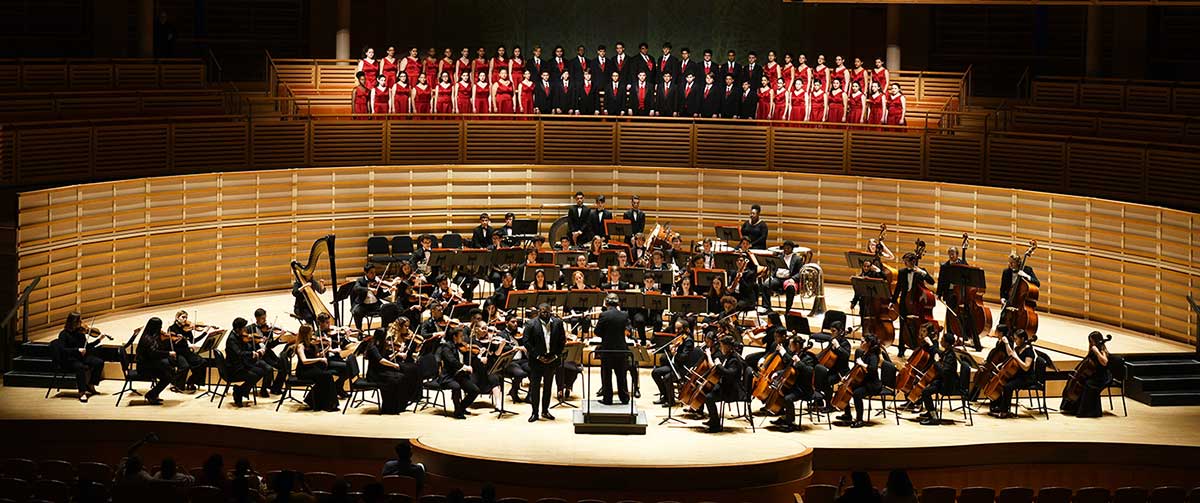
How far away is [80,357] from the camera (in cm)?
1769

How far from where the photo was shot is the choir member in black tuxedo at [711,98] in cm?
2502

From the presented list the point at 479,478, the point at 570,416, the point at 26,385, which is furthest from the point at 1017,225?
the point at 26,385

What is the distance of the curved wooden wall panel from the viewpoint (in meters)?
20.7

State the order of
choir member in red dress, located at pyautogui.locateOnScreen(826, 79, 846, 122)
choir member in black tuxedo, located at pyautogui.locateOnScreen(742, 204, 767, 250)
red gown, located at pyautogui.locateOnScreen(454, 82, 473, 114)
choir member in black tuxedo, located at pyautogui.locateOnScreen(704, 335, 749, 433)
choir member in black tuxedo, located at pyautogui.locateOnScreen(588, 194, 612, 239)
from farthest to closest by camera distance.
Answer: red gown, located at pyautogui.locateOnScreen(454, 82, 473, 114) → choir member in red dress, located at pyautogui.locateOnScreen(826, 79, 846, 122) → choir member in black tuxedo, located at pyautogui.locateOnScreen(588, 194, 612, 239) → choir member in black tuxedo, located at pyautogui.locateOnScreen(742, 204, 767, 250) → choir member in black tuxedo, located at pyautogui.locateOnScreen(704, 335, 749, 433)

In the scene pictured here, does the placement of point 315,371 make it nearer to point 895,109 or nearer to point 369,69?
point 369,69

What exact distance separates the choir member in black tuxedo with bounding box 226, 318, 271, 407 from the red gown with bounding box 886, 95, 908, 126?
1127cm

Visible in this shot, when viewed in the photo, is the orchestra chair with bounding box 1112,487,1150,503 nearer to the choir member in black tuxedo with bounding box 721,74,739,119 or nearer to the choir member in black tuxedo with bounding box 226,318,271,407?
the choir member in black tuxedo with bounding box 226,318,271,407

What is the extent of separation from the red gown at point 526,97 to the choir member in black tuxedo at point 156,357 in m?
8.99

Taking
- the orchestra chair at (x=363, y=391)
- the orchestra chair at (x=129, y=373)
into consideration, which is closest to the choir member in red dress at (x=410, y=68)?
the orchestra chair at (x=363, y=391)

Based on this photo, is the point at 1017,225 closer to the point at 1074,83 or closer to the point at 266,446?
the point at 1074,83

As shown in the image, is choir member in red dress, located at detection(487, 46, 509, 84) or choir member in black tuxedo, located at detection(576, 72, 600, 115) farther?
choir member in black tuxedo, located at detection(576, 72, 600, 115)

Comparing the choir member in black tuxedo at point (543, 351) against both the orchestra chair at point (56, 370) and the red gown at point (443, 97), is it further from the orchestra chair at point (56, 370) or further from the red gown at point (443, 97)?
the red gown at point (443, 97)

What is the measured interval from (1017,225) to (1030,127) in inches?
83.9

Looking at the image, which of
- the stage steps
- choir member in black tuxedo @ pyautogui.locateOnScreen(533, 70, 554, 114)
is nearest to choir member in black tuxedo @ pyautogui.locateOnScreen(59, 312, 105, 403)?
choir member in black tuxedo @ pyautogui.locateOnScreen(533, 70, 554, 114)
